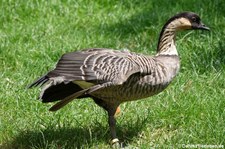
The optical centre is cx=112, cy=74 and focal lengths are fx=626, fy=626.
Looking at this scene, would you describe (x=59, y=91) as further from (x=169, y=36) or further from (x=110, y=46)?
(x=110, y=46)

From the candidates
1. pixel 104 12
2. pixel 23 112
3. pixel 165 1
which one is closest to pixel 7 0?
pixel 104 12

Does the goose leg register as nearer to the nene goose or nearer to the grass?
the nene goose

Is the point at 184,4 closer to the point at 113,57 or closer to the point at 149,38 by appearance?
the point at 149,38

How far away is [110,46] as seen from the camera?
7426 mm

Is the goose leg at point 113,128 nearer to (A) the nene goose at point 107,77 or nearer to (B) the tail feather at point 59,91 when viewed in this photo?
(A) the nene goose at point 107,77

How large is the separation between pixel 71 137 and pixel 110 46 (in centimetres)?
244

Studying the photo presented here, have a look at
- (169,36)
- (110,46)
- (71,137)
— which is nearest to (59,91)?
(71,137)

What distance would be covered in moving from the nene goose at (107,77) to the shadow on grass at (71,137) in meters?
0.18

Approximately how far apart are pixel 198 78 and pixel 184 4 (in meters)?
2.44

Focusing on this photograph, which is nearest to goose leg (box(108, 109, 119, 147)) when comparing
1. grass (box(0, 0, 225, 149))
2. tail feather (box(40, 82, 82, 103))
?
grass (box(0, 0, 225, 149))

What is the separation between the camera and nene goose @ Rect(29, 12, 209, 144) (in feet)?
15.0

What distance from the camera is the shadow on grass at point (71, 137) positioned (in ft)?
16.5

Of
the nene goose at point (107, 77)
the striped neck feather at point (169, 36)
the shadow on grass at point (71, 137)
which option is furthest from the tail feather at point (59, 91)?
the striped neck feather at point (169, 36)

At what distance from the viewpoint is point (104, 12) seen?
28.5ft
